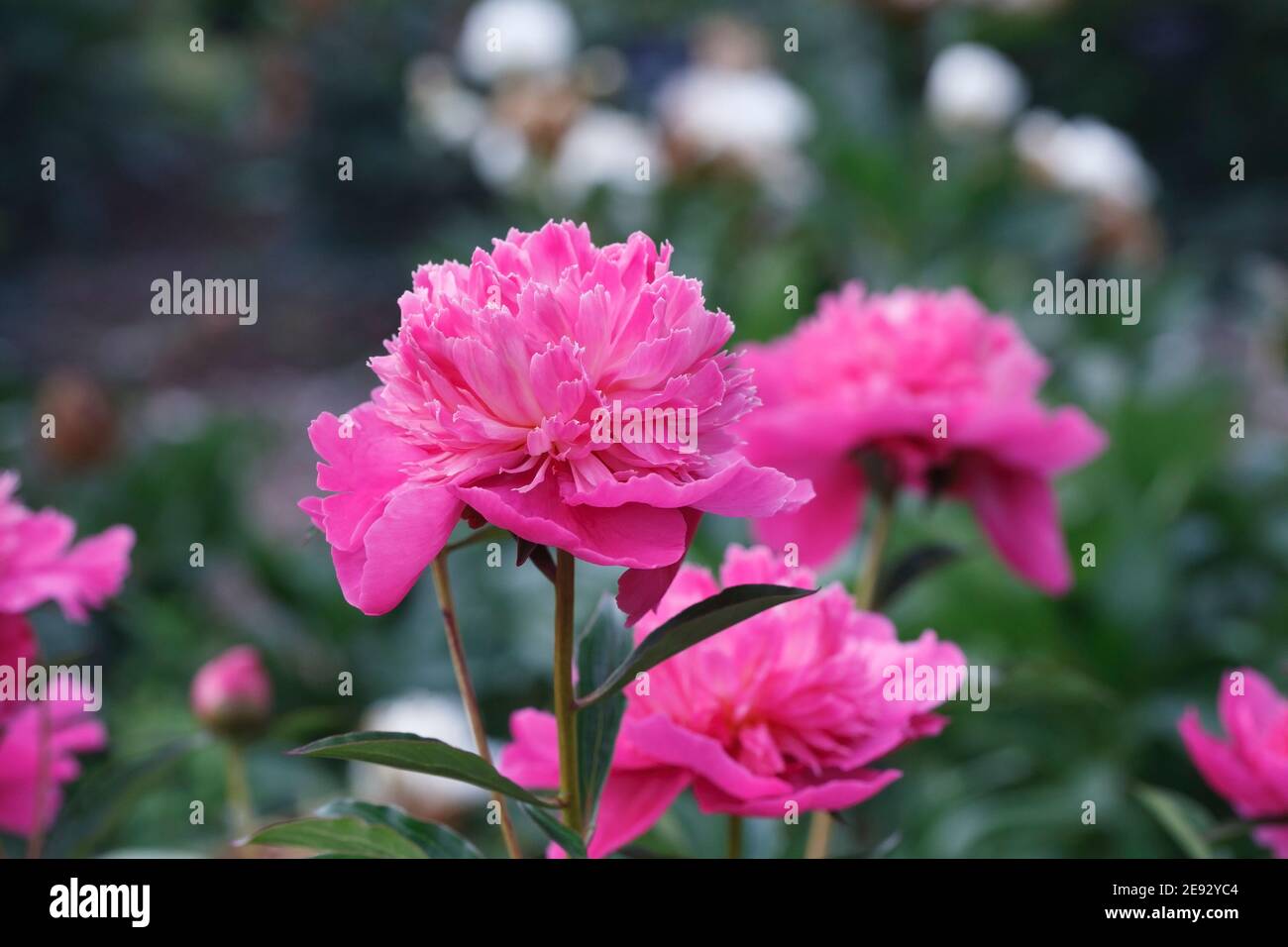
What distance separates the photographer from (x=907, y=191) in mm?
1545

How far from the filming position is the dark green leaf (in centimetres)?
33

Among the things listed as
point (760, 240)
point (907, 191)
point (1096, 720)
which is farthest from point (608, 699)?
point (760, 240)

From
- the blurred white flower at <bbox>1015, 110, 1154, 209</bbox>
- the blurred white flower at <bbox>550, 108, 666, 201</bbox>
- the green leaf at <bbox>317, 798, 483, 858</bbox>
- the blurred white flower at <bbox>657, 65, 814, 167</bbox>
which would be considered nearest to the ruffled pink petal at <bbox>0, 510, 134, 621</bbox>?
the green leaf at <bbox>317, 798, 483, 858</bbox>

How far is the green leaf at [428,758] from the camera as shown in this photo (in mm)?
285

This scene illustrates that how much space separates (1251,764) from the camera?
393 millimetres

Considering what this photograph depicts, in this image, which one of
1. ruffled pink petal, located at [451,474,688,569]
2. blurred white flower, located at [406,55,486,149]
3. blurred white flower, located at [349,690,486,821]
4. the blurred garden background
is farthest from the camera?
blurred white flower, located at [406,55,486,149]

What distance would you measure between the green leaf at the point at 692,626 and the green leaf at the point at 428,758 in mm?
25

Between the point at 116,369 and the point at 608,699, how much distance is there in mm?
2674

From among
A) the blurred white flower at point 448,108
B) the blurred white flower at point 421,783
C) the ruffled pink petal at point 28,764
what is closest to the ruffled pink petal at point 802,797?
the ruffled pink petal at point 28,764

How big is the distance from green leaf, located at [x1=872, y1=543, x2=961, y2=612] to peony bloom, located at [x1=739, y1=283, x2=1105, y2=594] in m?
0.04

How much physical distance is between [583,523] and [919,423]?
27 centimetres

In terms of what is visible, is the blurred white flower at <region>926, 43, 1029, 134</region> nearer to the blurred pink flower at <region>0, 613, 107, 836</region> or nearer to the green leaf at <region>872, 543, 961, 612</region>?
the green leaf at <region>872, 543, 961, 612</region>

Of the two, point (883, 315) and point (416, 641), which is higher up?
point (883, 315)
